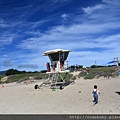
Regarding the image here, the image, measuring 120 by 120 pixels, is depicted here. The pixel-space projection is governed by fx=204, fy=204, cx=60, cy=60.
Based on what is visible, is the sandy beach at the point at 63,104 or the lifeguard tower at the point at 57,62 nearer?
the sandy beach at the point at 63,104

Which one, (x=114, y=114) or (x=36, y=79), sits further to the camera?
(x=36, y=79)

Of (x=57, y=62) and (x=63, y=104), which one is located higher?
(x=57, y=62)

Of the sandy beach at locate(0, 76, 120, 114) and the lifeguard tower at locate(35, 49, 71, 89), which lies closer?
the sandy beach at locate(0, 76, 120, 114)

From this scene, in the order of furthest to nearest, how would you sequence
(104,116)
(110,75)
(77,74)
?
(77,74)
(110,75)
(104,116)

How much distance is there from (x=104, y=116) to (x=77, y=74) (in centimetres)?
2594

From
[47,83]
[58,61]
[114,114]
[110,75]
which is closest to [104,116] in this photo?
[114,114]

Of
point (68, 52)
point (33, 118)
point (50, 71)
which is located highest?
point (68, 52)

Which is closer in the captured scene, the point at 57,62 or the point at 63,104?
the point at 63,104

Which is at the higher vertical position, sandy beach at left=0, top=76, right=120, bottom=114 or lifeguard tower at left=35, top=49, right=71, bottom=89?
lifeguard tower at left=35, top=49, right=71, bottom=89

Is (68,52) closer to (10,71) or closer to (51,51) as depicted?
(51,51)

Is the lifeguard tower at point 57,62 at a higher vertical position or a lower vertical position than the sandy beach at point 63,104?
higher

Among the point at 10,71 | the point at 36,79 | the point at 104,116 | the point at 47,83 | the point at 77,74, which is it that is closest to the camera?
the point at 104,116

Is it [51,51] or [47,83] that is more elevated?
[51,51]

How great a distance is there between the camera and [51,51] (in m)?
23.0
